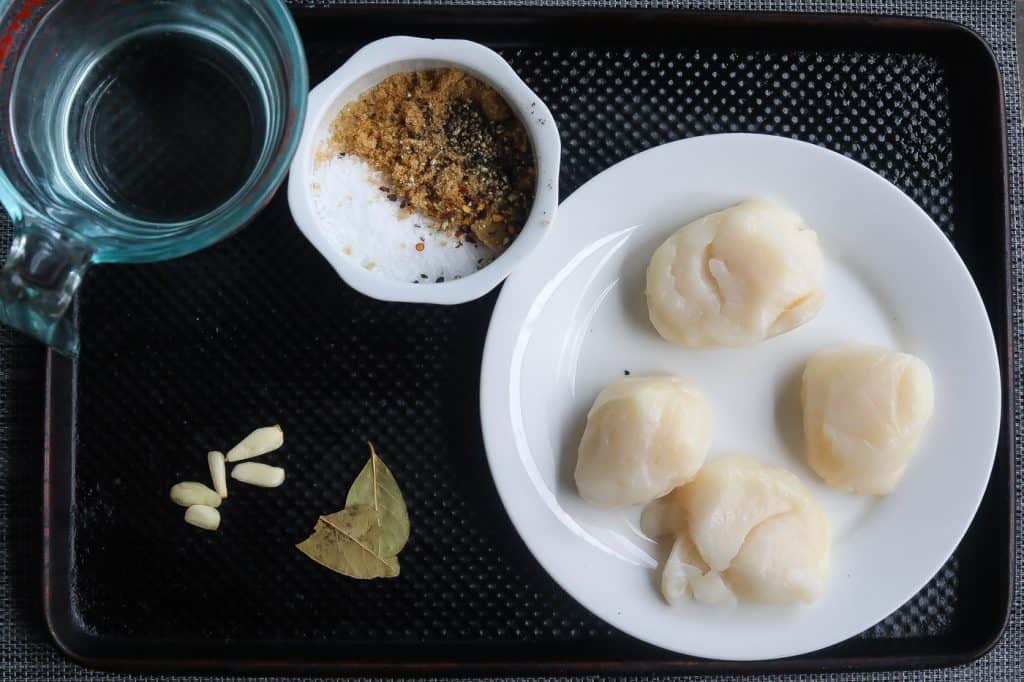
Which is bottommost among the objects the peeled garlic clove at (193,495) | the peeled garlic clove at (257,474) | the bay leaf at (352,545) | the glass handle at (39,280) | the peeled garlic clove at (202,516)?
the bay leaf at (352,545)

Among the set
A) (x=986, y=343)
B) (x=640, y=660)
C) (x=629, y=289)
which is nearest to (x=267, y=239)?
(x=629, y=289)

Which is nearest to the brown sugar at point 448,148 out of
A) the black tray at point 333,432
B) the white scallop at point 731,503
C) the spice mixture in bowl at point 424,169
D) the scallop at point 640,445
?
the spice mixture in bowl at point 424,169

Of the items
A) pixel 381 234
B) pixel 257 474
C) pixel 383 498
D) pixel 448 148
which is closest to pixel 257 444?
pixel 257 474

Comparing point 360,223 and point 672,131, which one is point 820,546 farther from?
point 360,223

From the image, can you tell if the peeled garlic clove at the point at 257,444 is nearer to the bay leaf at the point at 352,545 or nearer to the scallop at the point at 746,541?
the bay leaf at the point at 352,545

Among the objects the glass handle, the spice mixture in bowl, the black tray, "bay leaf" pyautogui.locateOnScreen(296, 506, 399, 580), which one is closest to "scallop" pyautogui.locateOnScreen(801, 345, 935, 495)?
the black tray
